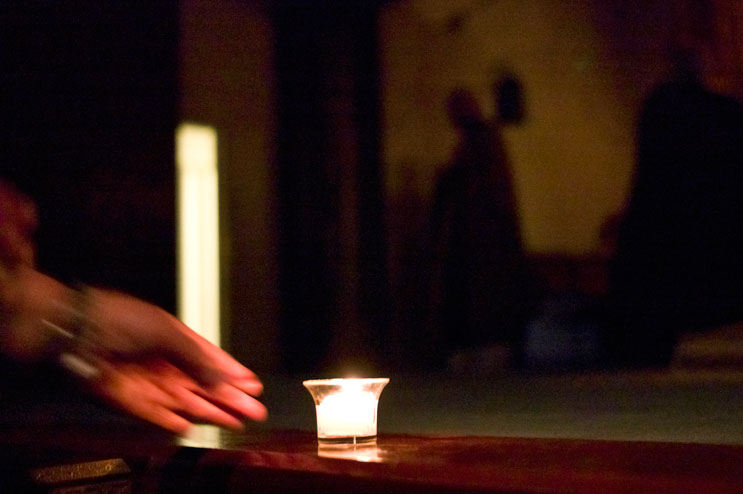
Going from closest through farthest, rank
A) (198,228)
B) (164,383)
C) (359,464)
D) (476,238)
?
(359,464) → (164,383) → (476,238) → (198,228)

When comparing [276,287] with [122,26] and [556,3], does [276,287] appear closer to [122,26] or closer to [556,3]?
[122,26]

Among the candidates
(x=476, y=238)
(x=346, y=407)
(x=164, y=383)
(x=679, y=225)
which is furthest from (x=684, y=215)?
(x=164, y=383)

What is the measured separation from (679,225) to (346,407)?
69.0 inches

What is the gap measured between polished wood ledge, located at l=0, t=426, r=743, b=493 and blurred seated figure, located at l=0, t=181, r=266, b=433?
0.07 metres

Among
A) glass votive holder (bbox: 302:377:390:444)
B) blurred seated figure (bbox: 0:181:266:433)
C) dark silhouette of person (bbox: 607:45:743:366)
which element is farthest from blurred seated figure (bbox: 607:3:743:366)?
blurred seated figure (bbox: 0:181:266:433)

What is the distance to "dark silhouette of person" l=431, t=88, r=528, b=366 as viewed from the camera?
2504 mm

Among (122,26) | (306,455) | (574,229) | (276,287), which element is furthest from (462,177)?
(306,455)

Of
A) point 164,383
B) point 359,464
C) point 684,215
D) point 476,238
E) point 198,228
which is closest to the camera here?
point 359,464

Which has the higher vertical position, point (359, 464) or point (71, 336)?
point (71, 336)

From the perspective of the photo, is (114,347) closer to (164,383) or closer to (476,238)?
(164,383)

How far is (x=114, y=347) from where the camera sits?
785mm

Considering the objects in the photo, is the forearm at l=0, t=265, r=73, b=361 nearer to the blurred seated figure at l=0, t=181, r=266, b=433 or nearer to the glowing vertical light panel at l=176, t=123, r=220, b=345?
the blurred seated figure at l=0, t=181, r=266, b=433

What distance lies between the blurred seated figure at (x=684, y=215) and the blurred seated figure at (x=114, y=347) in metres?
1.75

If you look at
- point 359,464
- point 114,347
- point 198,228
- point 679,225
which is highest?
point 198,228
